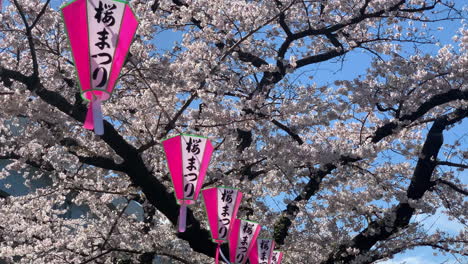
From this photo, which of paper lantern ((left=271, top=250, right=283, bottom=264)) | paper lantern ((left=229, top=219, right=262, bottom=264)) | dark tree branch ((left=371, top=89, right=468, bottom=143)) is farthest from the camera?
paper lantern ((left=271, top=250, right=283, bottom=264))

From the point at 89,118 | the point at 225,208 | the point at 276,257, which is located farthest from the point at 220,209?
the point at 89,118

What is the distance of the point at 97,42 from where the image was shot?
471 cm

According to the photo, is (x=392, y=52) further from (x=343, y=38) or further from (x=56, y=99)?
(x=56, y=99)

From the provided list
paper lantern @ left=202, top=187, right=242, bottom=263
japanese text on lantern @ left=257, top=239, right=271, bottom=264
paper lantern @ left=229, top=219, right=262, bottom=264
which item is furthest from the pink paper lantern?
paper lantern @ left=202, top=187, right=242, bottom=263

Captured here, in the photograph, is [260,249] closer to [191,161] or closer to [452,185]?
[191,161]

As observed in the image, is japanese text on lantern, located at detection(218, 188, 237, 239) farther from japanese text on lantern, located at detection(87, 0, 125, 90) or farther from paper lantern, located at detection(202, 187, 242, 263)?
japanese text on lantern, located at detection(87, 0, 125, 90)

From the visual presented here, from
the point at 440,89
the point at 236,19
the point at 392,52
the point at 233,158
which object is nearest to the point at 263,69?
the point at 236,19

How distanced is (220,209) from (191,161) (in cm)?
152

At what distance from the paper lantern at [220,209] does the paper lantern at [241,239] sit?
0.82 metres

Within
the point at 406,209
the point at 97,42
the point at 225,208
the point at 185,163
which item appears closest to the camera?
the point at 97,42

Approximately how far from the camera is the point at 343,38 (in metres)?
9.98

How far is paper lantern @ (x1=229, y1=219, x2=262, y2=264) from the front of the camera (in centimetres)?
834

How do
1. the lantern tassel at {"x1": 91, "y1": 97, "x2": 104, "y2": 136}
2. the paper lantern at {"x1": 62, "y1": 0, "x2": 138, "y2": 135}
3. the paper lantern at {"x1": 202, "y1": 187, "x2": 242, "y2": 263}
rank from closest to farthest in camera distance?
the paper lantern at {"x1": 62, "y1": 0, "x2": 138, "y2": 135} → the lantern tassel at {"x1": 91, "y1": 97, "x2": 104, "y2": 136} → the paper lantern at {"x1": 202, "y1": 187, "x2": 242, "y2": 263}

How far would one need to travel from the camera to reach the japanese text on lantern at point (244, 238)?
27.5ft
